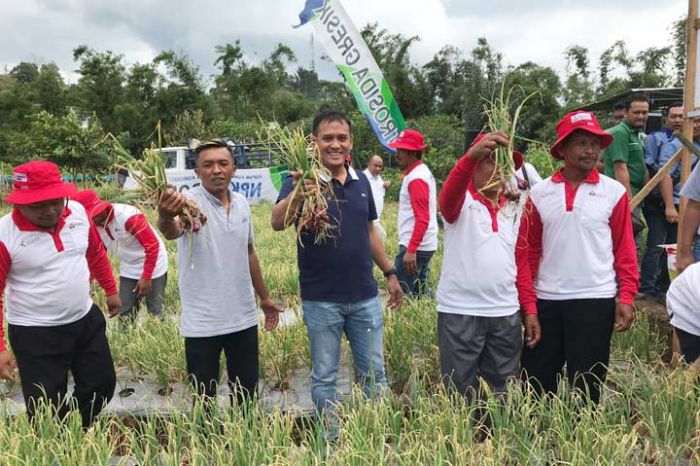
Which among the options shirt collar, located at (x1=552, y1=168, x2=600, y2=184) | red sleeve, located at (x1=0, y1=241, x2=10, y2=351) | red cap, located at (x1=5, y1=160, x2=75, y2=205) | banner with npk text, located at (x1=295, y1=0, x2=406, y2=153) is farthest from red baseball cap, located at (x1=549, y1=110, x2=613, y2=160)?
banner with npk text, located at (x1=295, y1=0, x2=406, y2=153)

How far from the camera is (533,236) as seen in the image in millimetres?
2549

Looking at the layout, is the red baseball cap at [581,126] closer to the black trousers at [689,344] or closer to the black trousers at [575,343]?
the black trousers at [575,343]

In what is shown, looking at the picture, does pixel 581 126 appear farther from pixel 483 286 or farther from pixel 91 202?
pixel 91 202

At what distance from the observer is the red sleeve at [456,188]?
7.22 feet

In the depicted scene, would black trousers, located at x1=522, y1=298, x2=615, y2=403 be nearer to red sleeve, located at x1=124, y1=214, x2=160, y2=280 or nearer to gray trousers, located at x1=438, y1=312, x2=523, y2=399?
gray trousers, located at x1=438, y1=312, x2=523, y2=399

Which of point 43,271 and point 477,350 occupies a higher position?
point 43,271

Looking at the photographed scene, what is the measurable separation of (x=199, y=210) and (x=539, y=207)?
5.04ft

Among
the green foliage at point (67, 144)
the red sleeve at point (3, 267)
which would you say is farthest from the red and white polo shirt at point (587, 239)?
the green foliage at point (67, 144)

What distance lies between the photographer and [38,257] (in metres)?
2.53

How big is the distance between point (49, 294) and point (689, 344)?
290 centimetres

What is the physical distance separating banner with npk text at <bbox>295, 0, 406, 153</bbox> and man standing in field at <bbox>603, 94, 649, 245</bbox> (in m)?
3.46

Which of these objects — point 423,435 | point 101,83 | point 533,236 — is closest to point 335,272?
point 423,435

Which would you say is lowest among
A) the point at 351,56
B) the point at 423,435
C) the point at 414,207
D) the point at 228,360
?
the point at 423,435

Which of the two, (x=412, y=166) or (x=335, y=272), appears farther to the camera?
(x=412, y=166)
